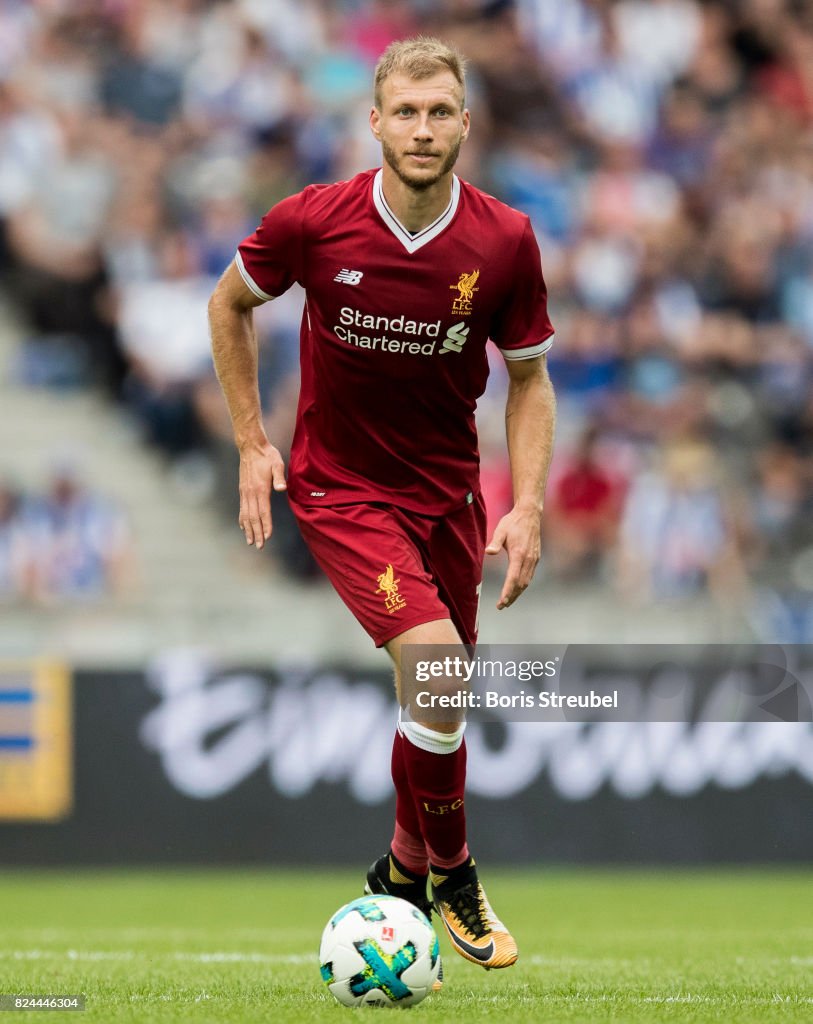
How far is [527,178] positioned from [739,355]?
102 inches

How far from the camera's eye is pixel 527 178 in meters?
15.6

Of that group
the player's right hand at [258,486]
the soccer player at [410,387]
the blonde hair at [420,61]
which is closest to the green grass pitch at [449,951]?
the soccer player at [410,387]

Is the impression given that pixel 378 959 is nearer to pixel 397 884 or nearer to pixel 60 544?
pixel 397 884

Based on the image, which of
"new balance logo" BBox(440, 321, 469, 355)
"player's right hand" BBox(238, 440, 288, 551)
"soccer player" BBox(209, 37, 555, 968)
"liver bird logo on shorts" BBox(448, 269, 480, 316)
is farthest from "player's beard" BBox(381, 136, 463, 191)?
"player's right hand" BBox(238, 440, 288, 551)

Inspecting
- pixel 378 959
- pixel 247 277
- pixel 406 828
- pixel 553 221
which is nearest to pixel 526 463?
pixel 247 277

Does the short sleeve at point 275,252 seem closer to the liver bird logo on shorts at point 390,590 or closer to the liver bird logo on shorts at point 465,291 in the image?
the liver bird logo on shorts at point 465,291

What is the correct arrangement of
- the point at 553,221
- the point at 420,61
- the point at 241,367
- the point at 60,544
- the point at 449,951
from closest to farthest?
the point at 420,61
the point at 241,367
the point at 449,951
the point at 60,544
the point at 553,221

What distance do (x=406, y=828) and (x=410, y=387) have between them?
1.60 meters

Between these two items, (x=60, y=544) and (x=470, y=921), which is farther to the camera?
(x=60, y=544)

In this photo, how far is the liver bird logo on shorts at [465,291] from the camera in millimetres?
6164

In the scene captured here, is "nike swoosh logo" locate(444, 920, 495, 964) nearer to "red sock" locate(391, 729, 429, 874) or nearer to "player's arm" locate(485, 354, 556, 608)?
"red sock" locate(391, 729, 429, 874)

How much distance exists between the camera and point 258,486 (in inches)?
246

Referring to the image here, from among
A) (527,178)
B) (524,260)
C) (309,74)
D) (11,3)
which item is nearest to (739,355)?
(527,178)

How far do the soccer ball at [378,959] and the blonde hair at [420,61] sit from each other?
2683 mm
